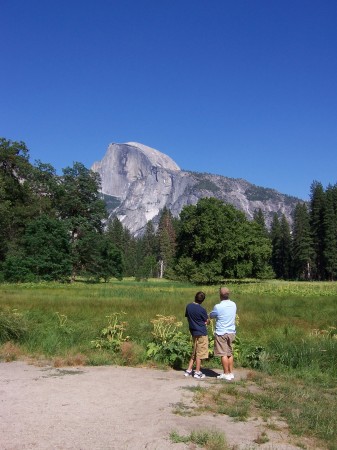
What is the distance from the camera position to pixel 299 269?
275 feet

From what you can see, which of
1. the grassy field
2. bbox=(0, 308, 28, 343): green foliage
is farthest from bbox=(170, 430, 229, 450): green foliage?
bbox=(0, 308, 28, 343): green foliage

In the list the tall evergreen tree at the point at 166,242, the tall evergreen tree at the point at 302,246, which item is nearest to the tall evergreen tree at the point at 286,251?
the tall evergreen tree at the point at 302,246

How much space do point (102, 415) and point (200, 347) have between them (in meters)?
3.68

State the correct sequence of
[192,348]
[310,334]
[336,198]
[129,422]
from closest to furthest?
[129,422] → [192,348] → [310,334] → [336,198]

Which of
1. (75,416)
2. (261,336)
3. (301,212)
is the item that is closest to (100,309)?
(261,336)

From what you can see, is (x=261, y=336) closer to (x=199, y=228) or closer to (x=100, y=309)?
(x=100, y=309)

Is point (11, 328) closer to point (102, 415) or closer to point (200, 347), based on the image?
point (200, 347)

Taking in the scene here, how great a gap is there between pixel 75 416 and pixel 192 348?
4573 mm

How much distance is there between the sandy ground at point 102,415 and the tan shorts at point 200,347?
0.75 metres

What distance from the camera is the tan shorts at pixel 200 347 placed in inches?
345

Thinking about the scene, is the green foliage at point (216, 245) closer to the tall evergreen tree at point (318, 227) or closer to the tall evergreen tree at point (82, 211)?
the tall evergreen tree at point (82, 211)

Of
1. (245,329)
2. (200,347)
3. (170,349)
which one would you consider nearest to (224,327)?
(200,347)

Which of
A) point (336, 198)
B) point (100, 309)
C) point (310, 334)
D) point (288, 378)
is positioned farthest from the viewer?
point (336, 198)

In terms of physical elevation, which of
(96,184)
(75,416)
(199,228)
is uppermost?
(96,184)
